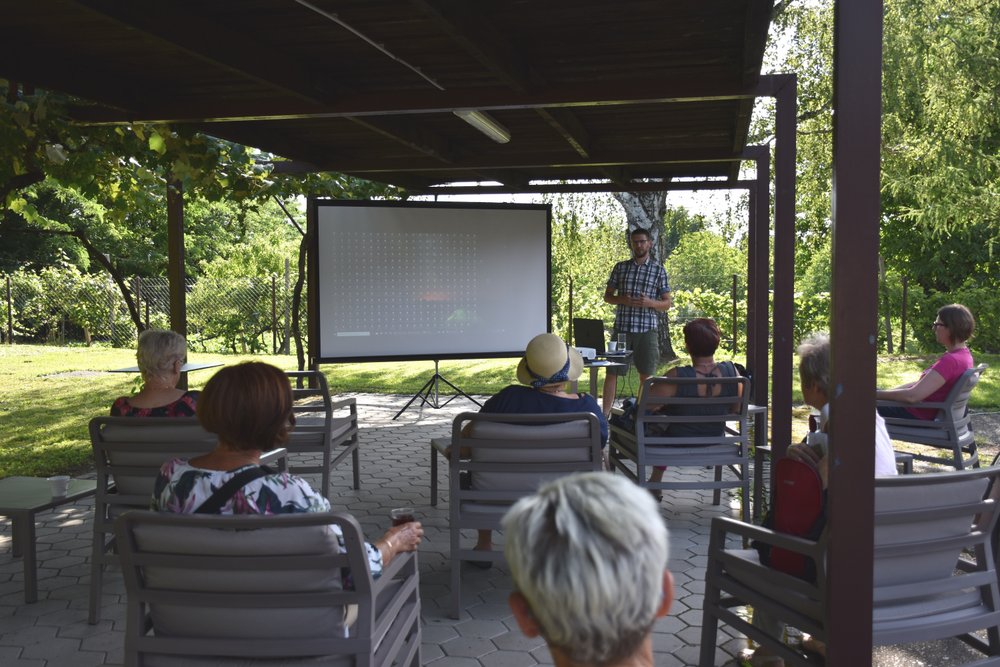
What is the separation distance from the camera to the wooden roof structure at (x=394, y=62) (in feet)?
12.5

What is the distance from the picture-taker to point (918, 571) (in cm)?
233

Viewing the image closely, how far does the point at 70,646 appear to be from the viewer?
3.27 m

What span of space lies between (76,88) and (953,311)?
5373 mm

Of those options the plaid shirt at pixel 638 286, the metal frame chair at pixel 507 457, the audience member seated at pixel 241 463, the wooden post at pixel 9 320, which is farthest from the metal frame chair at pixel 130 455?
the wooden post at pixel 9 320

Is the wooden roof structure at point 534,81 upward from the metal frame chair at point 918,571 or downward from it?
upward

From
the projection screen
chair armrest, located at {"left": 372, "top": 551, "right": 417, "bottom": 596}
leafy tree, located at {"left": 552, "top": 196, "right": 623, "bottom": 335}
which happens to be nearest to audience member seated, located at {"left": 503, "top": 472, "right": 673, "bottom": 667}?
chair armrest, located at {"left": 372, "top": 551, "right": 417, "bottom": 596}

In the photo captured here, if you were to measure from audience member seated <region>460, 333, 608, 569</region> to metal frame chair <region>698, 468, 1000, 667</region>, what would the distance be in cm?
127

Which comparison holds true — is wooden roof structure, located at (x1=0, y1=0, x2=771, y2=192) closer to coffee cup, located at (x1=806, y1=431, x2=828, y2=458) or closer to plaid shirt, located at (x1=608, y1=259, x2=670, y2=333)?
plaid shirt, located at (x1=608, y1=259, x2=670, y2=333)

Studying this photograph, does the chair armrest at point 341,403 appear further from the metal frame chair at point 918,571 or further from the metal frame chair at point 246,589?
the metal frame chair at point 918,571

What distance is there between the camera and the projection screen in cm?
827

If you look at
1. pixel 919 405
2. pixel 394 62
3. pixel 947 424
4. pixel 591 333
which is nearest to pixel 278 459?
pixel 394 62

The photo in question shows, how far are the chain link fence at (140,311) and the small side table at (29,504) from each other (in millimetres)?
11768

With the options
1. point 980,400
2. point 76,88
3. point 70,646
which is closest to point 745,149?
point 980,400

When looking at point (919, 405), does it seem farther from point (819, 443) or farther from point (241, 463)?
point (241, 463)
